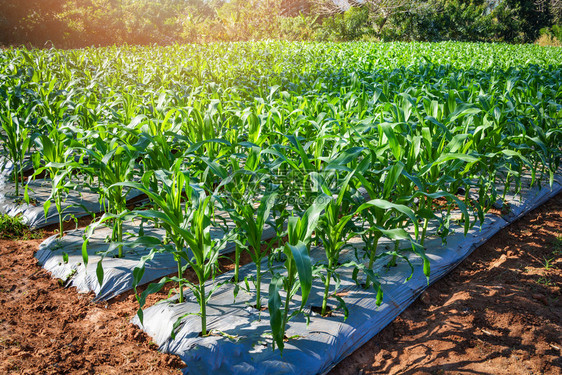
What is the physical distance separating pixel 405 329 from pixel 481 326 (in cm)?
37

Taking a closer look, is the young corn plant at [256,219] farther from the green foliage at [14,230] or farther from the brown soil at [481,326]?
the green foliage at [14,230]

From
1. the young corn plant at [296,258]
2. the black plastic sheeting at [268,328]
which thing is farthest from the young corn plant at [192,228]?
the young corn plant at [296,258]

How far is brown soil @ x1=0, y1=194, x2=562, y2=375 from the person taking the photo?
71.8 inches

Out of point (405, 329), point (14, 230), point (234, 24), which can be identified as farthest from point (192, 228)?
point (234, 24)

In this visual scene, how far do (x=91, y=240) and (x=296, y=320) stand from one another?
158 centimetres

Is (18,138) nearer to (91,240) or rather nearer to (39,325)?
(91,240)

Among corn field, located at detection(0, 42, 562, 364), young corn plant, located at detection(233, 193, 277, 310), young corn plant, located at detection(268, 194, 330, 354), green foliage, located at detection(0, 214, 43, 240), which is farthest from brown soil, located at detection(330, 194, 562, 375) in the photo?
green foliage, located at detection(0, 214, 43, 240)

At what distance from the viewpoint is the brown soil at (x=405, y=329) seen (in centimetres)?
182

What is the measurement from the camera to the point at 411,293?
7.61 feet

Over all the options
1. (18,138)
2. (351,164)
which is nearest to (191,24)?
(18,138)

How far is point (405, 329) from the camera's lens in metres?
2.12

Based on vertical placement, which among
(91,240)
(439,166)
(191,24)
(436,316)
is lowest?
(436,316)

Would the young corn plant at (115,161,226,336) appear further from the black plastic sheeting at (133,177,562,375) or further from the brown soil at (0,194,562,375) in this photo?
the brown soil at (0,194,562,375)

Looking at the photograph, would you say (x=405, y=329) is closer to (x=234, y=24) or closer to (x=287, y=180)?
(x=287, y=180)
